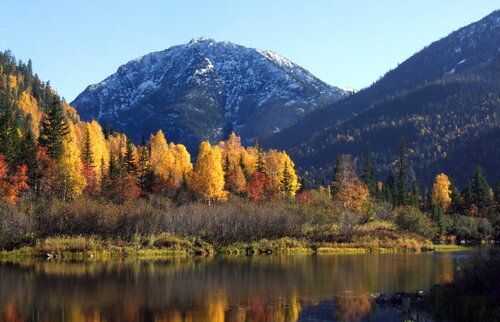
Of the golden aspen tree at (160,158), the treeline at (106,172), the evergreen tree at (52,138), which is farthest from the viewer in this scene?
the golden aspen tree at (160,158)

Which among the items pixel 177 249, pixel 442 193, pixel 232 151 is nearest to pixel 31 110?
pixel 232 151

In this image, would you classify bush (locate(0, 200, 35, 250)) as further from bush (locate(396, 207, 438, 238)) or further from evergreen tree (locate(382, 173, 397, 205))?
evergreen tree (locate(382, 173, 397, 205))

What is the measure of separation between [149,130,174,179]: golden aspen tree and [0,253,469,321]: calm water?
203ft

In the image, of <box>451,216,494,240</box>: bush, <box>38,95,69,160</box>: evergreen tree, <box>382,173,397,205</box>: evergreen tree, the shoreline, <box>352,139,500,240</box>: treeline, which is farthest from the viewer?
<box>382,173,397,205</box>: evergreen tree

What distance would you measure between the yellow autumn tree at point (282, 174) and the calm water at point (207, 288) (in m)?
55.8

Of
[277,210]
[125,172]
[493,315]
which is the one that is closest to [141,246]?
[277,210]

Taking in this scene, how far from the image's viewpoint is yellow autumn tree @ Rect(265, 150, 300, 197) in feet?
403

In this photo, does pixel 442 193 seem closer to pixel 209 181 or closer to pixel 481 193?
pixel 481 193

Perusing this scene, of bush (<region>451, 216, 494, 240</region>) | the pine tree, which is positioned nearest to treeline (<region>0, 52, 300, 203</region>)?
bush (<region>451, 216, 494, 240</region>)

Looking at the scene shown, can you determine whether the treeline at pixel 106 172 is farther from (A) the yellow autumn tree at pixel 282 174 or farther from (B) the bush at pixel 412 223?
(B) the bush at pixel 412 223

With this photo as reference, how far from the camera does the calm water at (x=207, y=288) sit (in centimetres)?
3472

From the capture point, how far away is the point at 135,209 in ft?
254

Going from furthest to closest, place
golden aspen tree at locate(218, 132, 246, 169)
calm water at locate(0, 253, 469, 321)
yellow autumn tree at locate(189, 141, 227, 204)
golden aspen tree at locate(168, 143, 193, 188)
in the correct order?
golden aspen tree at locate(218, 132, 246, 169)
golden aspen tree at locate(168, 143, 193, 188)
yellow autumn tree at locate(189, 141, 227, 204)
calm water at locate(0, 253, 469, 321)

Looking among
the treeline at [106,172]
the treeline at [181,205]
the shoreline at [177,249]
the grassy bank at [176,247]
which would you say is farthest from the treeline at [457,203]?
the treeline at [106,172]
